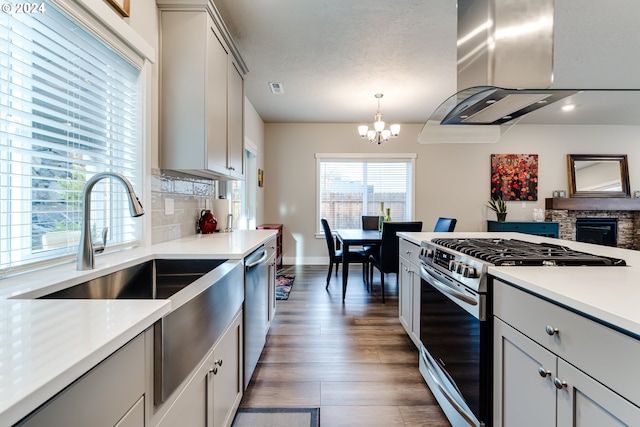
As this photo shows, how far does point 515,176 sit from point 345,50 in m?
4.41

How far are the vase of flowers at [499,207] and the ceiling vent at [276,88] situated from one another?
4318mm

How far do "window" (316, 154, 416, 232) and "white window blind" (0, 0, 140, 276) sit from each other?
425 centimetres

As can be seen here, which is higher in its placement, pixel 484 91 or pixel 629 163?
pixel 629 163

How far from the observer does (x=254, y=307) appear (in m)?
1.85

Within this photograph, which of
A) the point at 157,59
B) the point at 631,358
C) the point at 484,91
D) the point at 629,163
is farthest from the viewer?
the point at 629,163

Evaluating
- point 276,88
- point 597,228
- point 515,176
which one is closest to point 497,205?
point 515,176

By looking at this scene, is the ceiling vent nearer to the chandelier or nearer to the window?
the chandelier

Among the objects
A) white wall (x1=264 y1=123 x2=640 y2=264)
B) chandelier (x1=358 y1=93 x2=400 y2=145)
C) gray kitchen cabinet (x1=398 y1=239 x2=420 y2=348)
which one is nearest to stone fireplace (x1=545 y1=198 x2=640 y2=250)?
white wall (x1=264 y1=123 x2=640 y2=264)

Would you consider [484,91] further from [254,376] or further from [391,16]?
[254,376]

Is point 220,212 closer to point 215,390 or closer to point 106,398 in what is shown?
point 215,390

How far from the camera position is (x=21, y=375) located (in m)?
0.44

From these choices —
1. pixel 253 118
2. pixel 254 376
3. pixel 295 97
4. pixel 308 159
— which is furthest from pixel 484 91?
pixel 308 159

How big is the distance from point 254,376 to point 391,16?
292cm

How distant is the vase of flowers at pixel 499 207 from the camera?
5439mm
